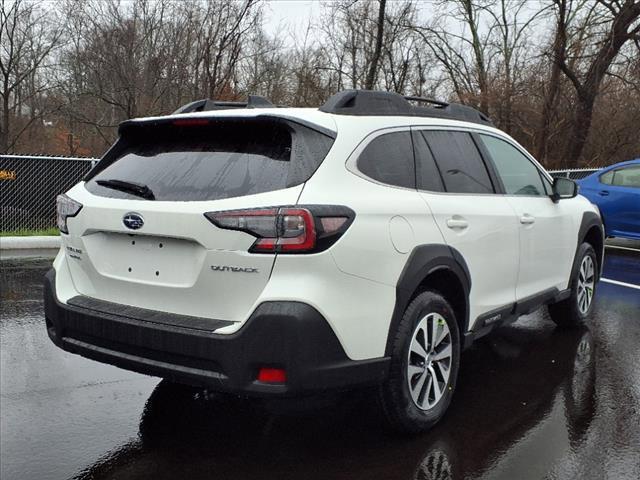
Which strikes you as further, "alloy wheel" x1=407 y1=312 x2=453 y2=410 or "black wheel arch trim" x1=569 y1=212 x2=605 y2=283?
"black wheel arch trim" x1=569 y1=212 x2=605 y2=283

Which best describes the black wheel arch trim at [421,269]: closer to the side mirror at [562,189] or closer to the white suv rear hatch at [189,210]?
the white suv rear hatch at [189,210]

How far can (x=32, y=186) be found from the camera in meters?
11.8

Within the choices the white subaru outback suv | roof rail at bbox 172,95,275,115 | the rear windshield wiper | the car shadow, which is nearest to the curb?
the car shadow

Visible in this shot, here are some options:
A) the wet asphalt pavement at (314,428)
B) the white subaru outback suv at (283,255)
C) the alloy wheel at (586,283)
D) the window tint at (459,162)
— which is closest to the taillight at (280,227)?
the white subaru outback suv at (283,255)

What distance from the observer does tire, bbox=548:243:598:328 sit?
543 centimetres

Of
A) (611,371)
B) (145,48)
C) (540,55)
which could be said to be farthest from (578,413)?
(540,55)

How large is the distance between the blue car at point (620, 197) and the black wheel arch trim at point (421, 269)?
292 inches

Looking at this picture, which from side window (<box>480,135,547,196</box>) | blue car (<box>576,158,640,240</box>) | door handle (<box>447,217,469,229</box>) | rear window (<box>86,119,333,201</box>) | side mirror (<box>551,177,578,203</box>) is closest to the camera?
rear window (<box>86,119,333,201</box>)

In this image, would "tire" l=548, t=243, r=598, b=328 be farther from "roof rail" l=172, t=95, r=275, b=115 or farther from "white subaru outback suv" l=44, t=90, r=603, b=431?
"roof rail" l=172, t=95, r=275, b=115

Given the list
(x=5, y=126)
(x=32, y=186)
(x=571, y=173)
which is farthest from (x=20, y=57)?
(x=571, y=173)

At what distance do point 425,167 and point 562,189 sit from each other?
1.98 m

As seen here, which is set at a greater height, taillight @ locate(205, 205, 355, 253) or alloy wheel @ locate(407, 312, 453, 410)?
taillight @ locate(205, 205, 355, 253)

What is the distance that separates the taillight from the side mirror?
2.98m

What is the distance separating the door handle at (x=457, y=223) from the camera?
3.51 metres
